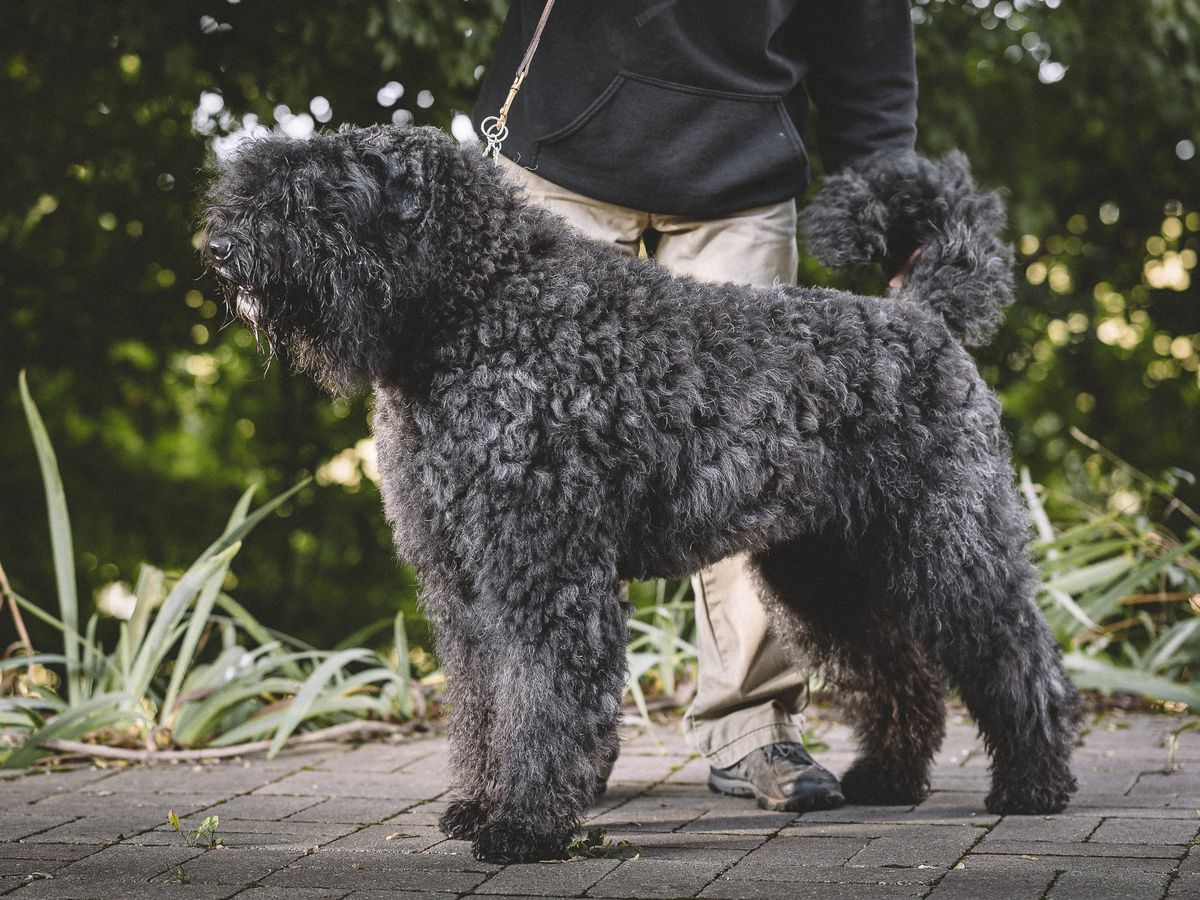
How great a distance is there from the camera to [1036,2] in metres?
6.06

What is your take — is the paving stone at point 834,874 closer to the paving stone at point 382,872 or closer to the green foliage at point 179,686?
the paving stone at point 382,872

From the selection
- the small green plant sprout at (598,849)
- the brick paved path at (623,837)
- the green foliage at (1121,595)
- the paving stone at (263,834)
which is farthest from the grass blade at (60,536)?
the green foliage at (1121,595)

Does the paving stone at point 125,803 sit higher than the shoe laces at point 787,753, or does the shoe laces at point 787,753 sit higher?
the paving stone at point 125,803

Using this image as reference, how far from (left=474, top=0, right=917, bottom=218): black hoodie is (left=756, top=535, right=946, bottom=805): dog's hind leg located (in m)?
1.01

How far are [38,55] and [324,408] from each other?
2.46m

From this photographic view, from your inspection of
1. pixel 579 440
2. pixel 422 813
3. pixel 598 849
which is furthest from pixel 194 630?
pixel 579 440

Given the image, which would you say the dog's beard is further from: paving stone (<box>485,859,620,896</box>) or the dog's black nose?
paving stone (<box>485,859,620,896</box>)

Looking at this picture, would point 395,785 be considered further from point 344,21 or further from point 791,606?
point 344,21

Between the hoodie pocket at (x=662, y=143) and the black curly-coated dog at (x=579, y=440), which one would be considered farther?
the hoodie pocket at (x=662, y=143)

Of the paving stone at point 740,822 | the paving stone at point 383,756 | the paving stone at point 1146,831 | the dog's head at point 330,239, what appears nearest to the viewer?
the dog's head at point 330,239

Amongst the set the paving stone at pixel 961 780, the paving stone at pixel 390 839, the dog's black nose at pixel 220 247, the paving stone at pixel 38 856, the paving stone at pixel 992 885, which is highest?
the dog's black nose at pixel 220 247

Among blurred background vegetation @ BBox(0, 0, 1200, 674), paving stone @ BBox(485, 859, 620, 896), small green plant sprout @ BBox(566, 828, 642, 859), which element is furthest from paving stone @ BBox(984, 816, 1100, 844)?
blurred background vegetation @ BBox(0, 0, 1200, 674)

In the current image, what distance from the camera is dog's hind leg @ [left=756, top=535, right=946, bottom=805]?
3.48m

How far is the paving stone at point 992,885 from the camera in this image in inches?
99.7
